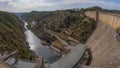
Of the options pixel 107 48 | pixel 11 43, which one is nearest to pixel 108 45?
pixel 107 48

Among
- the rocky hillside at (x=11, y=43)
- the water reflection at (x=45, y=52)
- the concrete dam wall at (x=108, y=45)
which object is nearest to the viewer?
the concrete dam wall at (x=108, y=45)

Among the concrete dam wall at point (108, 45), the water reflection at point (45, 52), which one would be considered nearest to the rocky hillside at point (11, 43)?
the water reflection at point (45, 52)

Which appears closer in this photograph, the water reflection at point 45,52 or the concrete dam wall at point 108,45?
the concrete dam wall at point 108,45

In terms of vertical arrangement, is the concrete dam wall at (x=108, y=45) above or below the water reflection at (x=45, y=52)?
above

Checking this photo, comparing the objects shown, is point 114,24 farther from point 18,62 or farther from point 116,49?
point 18,62

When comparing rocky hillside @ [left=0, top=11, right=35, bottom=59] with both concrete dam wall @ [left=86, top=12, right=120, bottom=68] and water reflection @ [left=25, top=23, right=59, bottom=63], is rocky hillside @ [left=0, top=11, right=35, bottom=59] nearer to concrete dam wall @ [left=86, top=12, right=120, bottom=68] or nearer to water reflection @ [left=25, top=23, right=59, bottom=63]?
water reflection @ [left=25, top=23, right=59, bottom=63]

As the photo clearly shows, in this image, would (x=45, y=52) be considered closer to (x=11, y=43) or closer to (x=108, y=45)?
(x=11, y=43)

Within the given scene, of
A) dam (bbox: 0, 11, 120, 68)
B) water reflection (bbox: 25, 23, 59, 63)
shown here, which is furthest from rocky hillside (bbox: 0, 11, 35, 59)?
dam (bbox: 0, 11, 120, 68)

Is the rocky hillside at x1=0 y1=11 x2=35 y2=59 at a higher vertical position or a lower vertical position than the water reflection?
higher

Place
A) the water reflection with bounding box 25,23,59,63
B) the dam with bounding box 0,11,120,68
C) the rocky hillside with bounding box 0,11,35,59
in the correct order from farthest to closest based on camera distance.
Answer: the water reflection with bounding box 25,23,59,63, the rocky hillside with bounding box 0,11,35,59, the dam with bounding box 0,11,120,68

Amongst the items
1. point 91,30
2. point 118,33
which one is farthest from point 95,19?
point 118,33

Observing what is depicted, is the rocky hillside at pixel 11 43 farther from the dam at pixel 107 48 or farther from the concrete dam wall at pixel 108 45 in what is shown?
the concrete dam wall at pixel 108 45
